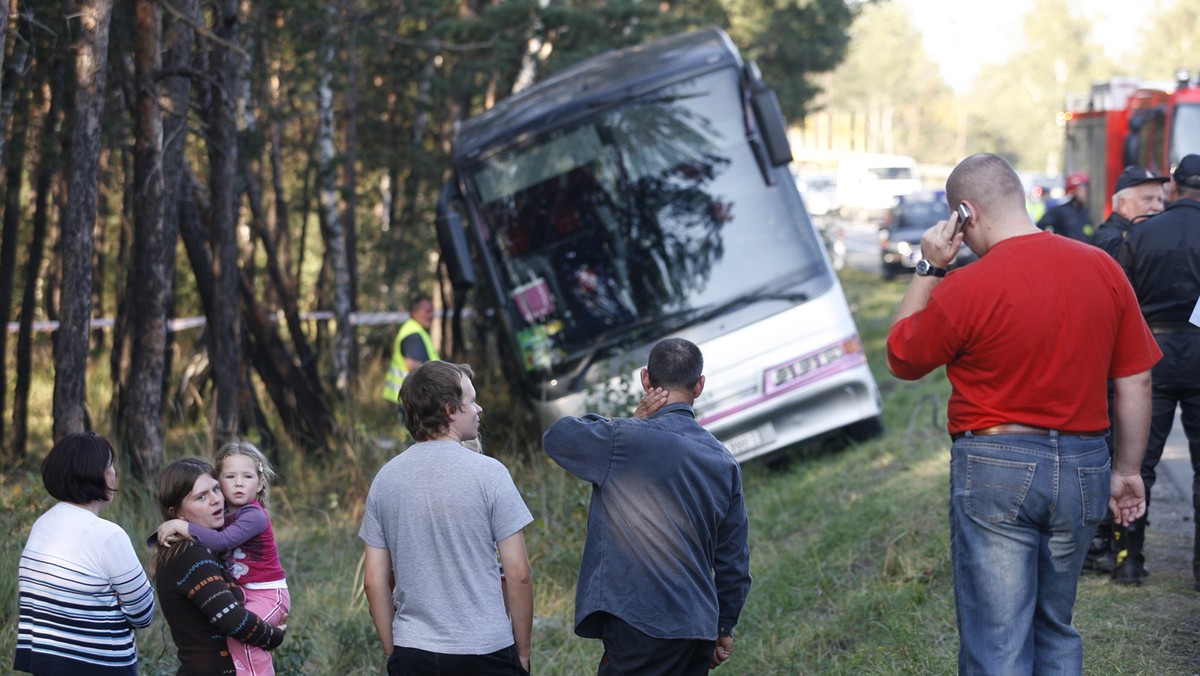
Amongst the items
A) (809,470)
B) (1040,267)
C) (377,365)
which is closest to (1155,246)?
(1040,267)

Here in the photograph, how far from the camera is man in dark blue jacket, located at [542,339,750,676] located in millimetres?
4004

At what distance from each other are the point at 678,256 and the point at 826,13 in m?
13.6

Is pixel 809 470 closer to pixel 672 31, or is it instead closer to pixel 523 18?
pixel 523 18

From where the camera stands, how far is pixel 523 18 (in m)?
14.1

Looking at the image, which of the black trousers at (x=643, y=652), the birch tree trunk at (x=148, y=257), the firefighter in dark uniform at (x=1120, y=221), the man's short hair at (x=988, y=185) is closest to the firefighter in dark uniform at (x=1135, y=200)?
the firefighter in dark uniform at (x=1120, y=221)

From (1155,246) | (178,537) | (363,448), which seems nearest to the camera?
(178,537)

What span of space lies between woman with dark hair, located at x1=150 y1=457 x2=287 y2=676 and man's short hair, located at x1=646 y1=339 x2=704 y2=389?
147 centimetres

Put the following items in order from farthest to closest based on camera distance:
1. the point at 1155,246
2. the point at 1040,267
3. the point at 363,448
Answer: the point at 363,448, the point at 1155,246, the point at 1040,267

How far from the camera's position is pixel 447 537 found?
3.91 metres

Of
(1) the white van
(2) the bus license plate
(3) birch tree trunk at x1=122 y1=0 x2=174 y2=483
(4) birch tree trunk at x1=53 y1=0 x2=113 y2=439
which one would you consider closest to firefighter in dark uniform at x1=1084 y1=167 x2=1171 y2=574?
(2) the bus license plate

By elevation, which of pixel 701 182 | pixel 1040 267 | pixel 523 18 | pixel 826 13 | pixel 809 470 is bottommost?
pixel 809 470

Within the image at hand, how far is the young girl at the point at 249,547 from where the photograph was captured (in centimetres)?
419

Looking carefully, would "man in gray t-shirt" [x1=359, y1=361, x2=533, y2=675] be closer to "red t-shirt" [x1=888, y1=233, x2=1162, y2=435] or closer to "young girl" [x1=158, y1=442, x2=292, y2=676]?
"young girl" [x1=158, y1=442, x2=292, y2=676]

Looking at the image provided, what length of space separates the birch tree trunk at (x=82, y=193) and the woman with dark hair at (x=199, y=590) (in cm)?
346
